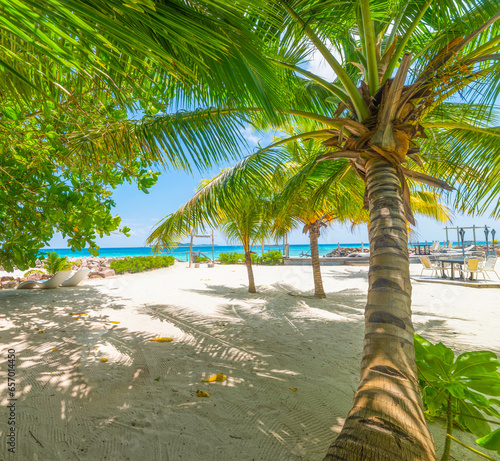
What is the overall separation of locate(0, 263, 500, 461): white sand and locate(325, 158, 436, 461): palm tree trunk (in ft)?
2.41

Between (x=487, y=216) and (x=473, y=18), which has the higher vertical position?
(x=473, y=18)

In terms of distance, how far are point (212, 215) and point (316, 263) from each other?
4.22 metres

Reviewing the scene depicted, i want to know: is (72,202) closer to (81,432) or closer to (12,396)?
(12,396)

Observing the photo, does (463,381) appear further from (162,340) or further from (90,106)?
(90,106)

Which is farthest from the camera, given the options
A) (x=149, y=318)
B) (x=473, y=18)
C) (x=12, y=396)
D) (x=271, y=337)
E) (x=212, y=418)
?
(x=149, y=318)

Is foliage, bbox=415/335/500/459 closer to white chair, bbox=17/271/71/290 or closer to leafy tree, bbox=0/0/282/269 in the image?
leafy tree, bbox=0/0/282/269

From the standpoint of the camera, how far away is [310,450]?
172cm

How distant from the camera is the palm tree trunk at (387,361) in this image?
107cm

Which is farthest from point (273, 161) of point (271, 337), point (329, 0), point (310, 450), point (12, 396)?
point (12, 396)

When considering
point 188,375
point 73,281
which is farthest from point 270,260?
point 188,375

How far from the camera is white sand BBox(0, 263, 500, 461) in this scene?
1751 mm

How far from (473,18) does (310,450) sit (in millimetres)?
4115

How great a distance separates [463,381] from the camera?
64.8 inches

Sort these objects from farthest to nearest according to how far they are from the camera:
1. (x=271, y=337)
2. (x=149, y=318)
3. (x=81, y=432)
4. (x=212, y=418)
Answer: (x=149, y=318) < (x=271, y=337) < (x=212, y=418) < (x=81, y=432)
